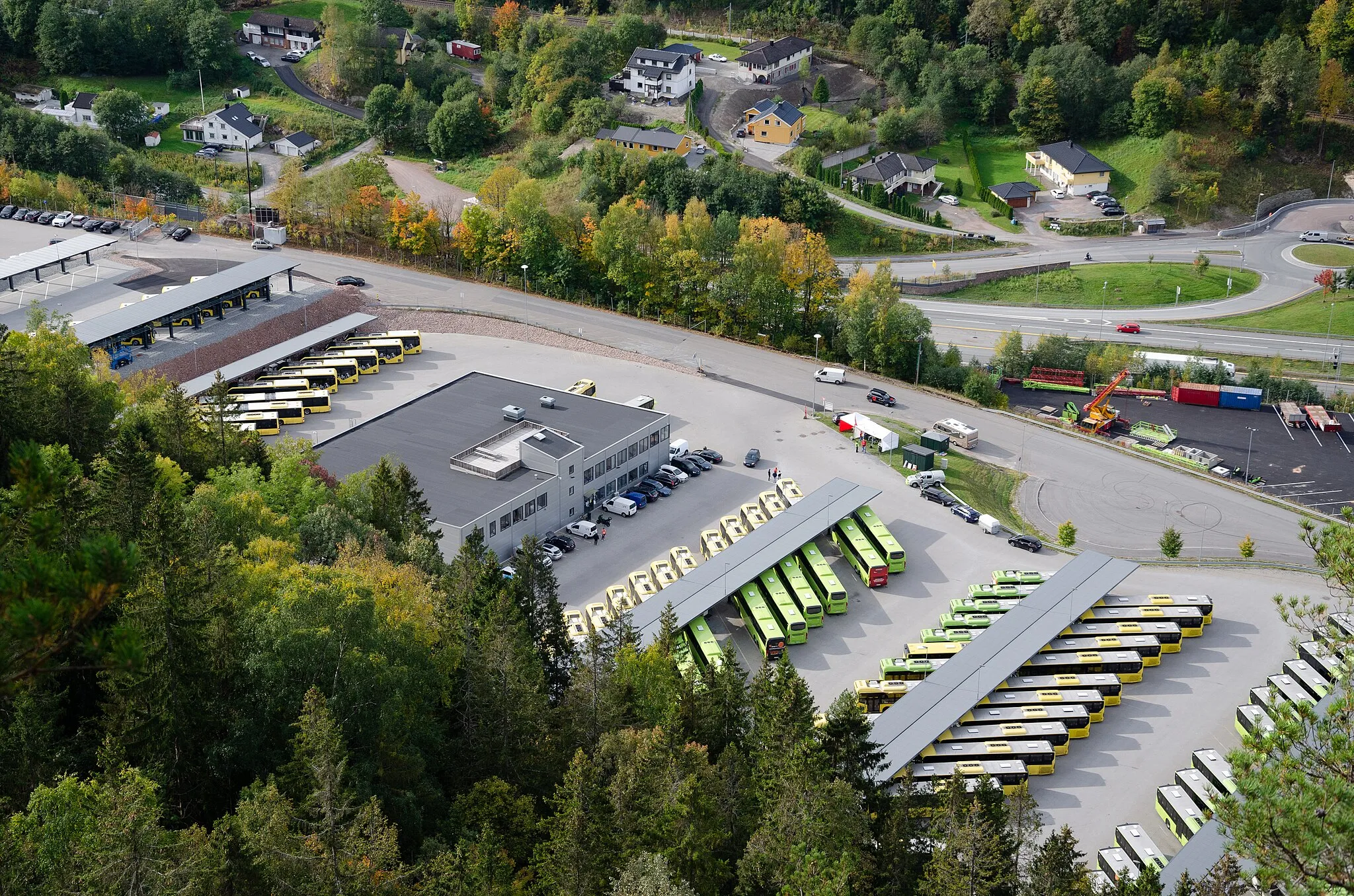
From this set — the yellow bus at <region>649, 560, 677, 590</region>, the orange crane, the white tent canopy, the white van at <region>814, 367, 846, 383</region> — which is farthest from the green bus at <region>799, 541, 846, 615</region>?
the orange crane

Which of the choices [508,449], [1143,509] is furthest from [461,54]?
[1143,509]

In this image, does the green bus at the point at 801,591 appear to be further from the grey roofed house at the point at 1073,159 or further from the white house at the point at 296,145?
the white house at the point at 296,145

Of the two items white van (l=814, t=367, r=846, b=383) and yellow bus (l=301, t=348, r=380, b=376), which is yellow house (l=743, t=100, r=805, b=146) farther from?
yellow bus (l=301, t=348, r=380, b=376)

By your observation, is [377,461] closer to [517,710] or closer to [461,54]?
[517,710]

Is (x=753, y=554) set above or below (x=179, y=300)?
below

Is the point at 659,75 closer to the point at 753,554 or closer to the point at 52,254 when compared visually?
the point at 52,254

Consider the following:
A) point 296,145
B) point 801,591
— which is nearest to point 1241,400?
point 801,591
